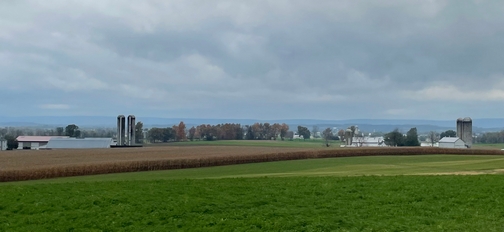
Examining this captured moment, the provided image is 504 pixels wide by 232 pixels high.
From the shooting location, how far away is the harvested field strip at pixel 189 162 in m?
28.6

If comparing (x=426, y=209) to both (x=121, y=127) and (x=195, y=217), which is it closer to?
(x=195, y=217)

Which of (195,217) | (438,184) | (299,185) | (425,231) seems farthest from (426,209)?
(195,217)

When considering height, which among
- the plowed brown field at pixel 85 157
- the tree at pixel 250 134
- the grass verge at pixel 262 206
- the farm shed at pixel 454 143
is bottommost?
the grass verge at pixel 262 206

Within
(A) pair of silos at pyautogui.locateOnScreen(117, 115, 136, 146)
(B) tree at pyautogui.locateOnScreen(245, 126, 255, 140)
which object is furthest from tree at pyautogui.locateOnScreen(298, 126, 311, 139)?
(A) pair of silos at pyautogui.locateOnScreen(117, 115, 136, 146)

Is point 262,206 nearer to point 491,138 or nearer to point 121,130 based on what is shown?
point 121,130

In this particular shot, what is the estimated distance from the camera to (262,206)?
15102mm

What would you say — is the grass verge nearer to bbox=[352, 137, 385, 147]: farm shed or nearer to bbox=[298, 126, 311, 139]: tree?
bbox=[352, 137, 385, 147]: farm shed

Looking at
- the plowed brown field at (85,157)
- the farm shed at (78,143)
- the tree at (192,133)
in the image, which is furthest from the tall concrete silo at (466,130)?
the tree at (192,133)

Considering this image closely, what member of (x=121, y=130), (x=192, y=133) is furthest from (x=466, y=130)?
(x=192, y=133)

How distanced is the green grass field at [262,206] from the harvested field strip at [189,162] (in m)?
10.3

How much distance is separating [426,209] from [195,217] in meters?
7.03

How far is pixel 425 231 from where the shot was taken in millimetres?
11938

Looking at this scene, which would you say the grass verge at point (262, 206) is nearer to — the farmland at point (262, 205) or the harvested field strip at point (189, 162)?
the farmland at point (262, 205)

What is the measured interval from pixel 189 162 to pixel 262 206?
829 inches
